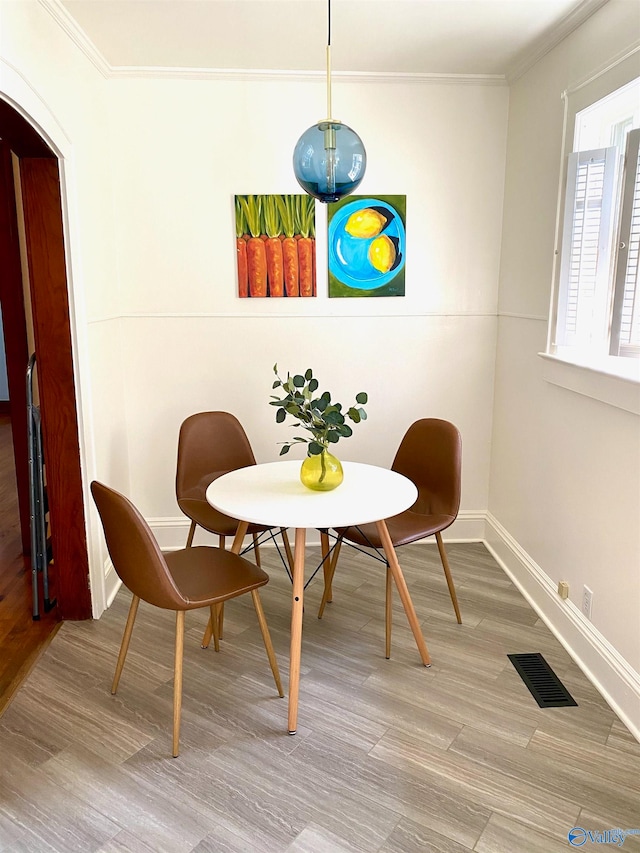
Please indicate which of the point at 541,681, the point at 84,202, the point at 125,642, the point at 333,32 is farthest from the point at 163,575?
the point at 333,32

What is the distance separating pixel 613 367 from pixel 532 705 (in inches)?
49.6

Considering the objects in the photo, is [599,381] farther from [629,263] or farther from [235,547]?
[235,547]

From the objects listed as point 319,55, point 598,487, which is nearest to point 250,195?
point 319,55

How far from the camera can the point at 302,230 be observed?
3.46 metres

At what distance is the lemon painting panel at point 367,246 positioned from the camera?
347 centimetres

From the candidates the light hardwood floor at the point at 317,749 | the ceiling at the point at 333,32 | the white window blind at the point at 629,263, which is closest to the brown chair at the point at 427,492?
the light hardwood floor at the point at 317,749

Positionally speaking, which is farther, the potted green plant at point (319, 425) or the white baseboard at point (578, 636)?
the potted green plant at point (319, 425)

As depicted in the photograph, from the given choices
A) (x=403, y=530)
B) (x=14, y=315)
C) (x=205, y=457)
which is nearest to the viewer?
(x=403, y=530)

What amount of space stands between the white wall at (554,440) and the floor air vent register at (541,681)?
0.50ft

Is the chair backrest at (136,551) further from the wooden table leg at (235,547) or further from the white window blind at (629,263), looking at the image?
the white window blind at (629,263)

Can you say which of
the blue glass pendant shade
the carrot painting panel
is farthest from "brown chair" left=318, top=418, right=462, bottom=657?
the blue glass pendant shade

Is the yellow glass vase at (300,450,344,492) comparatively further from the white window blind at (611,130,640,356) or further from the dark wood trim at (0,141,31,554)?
the dark wood trim at (0,141,31,554)

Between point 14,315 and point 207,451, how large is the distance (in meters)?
1.26

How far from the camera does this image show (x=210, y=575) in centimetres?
231
